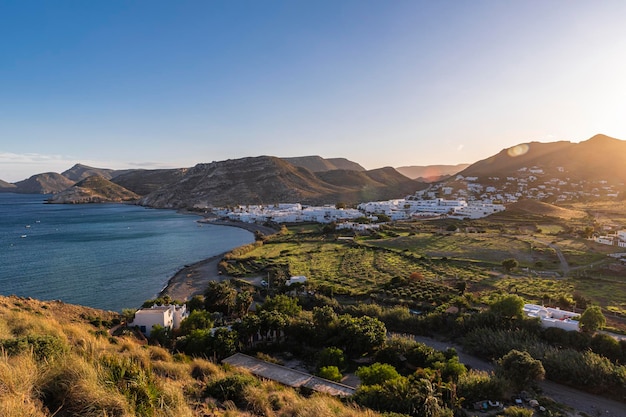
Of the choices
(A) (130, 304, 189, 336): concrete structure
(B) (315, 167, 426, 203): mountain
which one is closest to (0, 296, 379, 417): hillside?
(A) (130, 304, 189, 336): concrete structure

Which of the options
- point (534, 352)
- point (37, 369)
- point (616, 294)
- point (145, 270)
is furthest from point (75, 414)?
point (145, 270)

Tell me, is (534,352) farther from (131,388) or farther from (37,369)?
(37,369)

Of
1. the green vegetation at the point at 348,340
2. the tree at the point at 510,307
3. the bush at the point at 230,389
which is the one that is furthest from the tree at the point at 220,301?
the tree at the point at 510,307

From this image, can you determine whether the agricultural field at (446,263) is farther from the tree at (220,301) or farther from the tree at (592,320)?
the tree at (220,301)

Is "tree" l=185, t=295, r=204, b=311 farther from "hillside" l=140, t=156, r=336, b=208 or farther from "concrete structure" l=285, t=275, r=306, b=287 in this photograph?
"hillside" l=140, t=156, r=336, b=208

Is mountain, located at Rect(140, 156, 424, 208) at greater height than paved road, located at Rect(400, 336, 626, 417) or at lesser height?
greater

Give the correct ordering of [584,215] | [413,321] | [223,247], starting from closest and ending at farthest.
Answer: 1. [413,321]
2. [223,247]
3. [584,215]

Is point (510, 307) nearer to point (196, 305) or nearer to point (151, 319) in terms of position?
point (196, 305)
